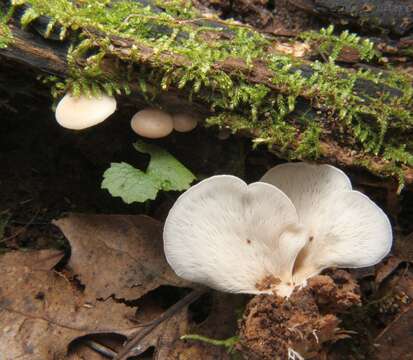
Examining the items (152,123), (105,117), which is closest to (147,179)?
(152,123)

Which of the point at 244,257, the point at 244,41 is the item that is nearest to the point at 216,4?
the point at 244,41

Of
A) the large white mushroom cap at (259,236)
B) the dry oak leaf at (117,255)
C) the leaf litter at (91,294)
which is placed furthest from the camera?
the dry oak leaf at (117,255)

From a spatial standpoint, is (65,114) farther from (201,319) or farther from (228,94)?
(201,319)

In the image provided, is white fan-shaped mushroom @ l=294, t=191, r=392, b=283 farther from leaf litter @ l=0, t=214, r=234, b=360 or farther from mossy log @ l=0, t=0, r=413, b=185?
leaf litter @ l=0, t=214, r=234, b=360

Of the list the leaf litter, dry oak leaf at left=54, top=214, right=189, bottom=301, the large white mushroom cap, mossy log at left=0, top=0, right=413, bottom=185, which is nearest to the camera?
the large white mushroom cap

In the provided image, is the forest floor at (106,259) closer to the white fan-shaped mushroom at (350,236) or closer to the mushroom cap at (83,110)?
the white fan-shaped mushroom at (350,236)

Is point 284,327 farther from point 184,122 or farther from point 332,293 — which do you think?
point 184,122

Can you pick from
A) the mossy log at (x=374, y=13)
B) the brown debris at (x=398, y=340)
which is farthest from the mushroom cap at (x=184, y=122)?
the brown debris at (x=398, y=340)

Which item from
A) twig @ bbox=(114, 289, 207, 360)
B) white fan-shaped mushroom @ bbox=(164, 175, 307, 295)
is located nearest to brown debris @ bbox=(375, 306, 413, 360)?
white fan-shaped mushroom @ bbox=(164, 175, 307, 295)
